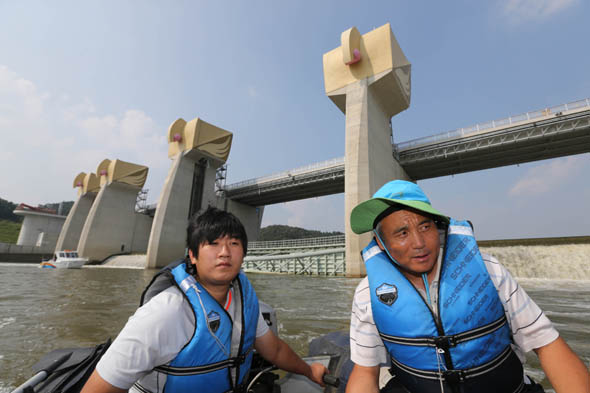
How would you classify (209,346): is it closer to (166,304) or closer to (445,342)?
(166,304)

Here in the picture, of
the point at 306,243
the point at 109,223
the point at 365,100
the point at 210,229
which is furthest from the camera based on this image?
the point at 109,223

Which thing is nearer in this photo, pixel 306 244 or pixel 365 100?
pixel 365 100

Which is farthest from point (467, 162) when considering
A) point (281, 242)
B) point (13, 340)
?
point (13, 340)

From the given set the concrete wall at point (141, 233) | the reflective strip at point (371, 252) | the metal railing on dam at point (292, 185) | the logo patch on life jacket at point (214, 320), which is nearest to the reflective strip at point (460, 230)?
the reflective strip at point (371, 252)

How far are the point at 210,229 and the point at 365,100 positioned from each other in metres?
21.6

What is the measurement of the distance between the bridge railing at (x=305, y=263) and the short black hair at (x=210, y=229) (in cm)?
2092

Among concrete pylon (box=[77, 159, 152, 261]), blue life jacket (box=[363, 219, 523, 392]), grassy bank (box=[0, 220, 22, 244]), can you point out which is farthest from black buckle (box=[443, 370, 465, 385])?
grassy bank (box=[0, 220, 22, 244])

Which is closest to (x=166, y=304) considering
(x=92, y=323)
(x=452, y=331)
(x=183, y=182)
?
(x=452, y=331)

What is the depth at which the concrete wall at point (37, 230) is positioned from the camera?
4488 centimetres

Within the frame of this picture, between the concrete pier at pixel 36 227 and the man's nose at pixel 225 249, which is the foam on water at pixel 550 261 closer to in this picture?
the man's nose at pixel 225 249

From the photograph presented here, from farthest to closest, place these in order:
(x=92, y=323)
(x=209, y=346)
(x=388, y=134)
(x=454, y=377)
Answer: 1. (x=388, y=134)
2. (x=92, y=323)
3. (x=209, y=346)
4. (x=454, y=377)

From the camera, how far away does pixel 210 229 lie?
161 cm

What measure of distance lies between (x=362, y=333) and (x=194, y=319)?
3.30 ft

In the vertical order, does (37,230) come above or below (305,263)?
above
